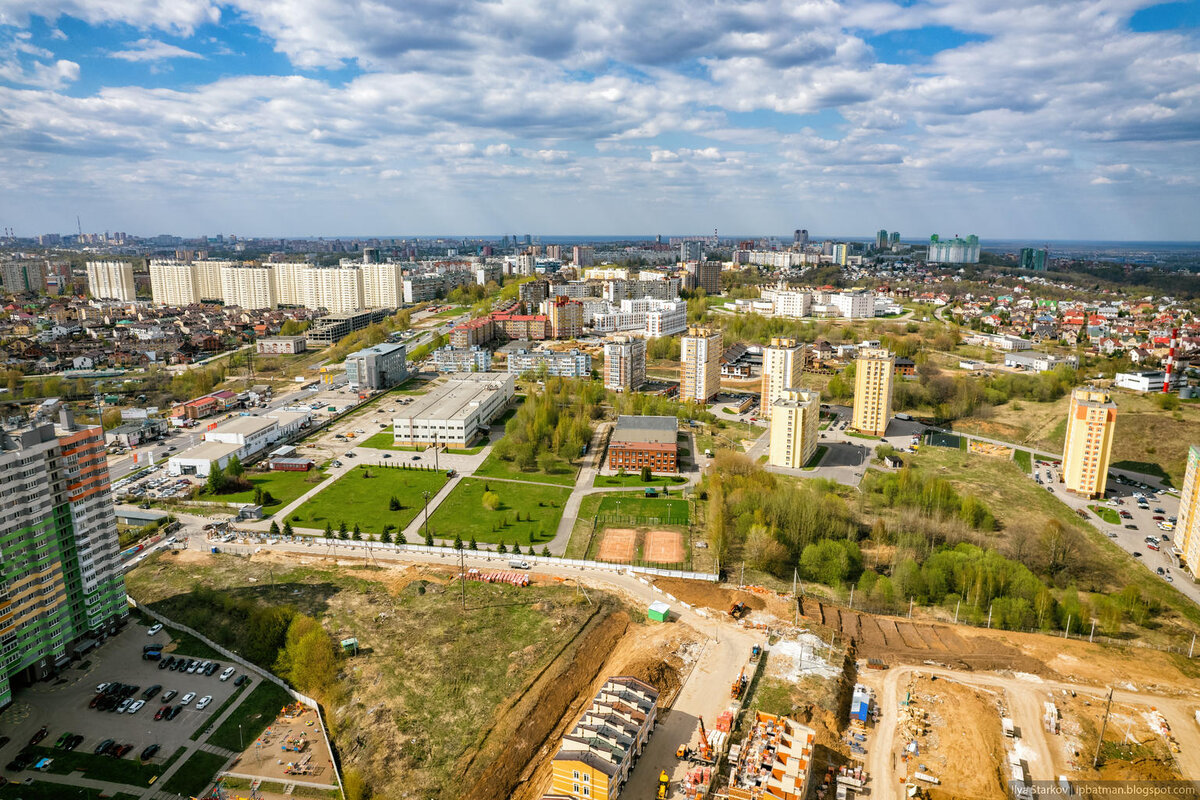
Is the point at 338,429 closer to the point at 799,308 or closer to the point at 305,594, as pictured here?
the point at 305,594

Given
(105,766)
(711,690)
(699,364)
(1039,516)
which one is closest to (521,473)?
(699,364)

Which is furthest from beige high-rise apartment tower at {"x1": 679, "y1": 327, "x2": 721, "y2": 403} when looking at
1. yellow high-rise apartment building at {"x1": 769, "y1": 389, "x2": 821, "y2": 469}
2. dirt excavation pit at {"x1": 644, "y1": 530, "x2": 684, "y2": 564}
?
dirt excavation pit at {"x1": 644, "y1": 530, "x2": 684, "y2": 564}

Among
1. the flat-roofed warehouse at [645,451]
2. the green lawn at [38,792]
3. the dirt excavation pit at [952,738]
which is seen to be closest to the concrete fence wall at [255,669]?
the green lawn at [38,792]

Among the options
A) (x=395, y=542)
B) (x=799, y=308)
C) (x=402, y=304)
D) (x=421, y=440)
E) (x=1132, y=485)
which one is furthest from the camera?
(x=402, y=304)

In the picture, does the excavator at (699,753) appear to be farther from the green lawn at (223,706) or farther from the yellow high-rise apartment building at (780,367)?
the yellow high-rise apartment building at (780,367)

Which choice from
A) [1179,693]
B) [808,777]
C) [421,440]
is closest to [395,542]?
[421,440]

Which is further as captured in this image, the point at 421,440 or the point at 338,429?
the point at 338,429
